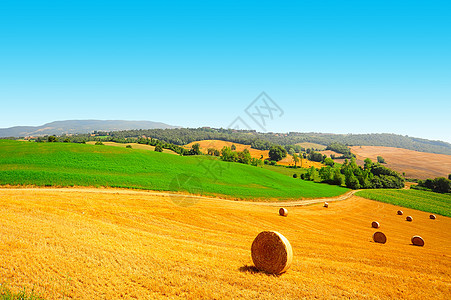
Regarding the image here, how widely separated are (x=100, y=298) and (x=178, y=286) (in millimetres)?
2830

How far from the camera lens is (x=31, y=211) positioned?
1748 centimetres

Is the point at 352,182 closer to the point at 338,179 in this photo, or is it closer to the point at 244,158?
the point at 338,179

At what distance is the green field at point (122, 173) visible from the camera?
36531mm

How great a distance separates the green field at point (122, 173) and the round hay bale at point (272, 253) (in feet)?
95.9

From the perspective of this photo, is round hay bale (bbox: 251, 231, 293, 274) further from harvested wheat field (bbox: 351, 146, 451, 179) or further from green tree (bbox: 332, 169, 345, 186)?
harvested wheat field (bbox: 351, 146, 451, 179)

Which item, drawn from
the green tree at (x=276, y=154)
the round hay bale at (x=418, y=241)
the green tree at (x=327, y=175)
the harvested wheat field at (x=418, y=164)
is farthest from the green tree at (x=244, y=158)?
the round hay bale at (x=418, y=241)

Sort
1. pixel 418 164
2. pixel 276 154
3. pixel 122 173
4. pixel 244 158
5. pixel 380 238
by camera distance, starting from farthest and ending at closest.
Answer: pixel 276 154 < pixel 418 164 < pixel 244 158 < pixel 122 173 < pixel 380 238

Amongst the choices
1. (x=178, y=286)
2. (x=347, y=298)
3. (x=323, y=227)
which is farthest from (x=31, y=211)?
(x=323, y=227)

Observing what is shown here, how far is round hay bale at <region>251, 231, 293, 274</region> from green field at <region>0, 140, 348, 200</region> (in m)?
29.2

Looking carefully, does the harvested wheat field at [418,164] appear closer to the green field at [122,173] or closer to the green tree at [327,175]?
the green tree at [327,175]

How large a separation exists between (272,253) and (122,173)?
135 feet

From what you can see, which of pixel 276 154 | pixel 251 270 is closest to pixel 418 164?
pixel 276 154

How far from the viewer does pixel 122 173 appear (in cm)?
4584

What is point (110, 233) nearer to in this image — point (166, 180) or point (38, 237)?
point (38, 237)
